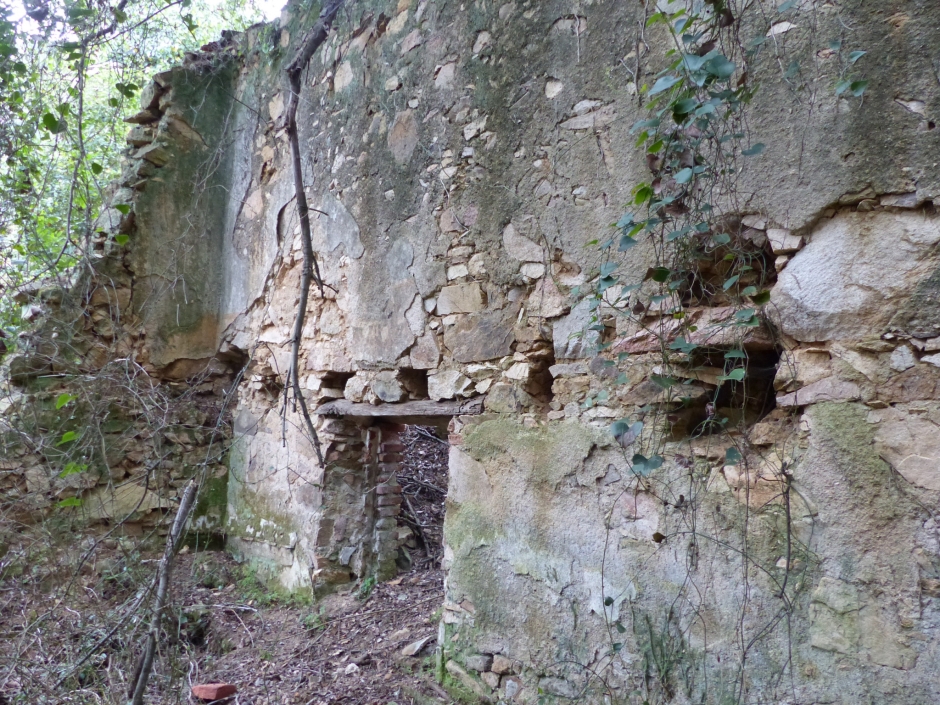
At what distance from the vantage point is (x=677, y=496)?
2189 mm

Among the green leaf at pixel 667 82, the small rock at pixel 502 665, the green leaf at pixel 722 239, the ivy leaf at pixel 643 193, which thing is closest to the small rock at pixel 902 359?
the green leaf at pixel 722 239

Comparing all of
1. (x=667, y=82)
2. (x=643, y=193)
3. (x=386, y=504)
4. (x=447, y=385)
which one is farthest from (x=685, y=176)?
(x=386, y=504)

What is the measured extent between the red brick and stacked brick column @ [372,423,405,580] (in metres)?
1.01

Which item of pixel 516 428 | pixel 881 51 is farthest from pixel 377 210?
pixel 881 51

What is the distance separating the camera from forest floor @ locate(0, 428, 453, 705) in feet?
9.12

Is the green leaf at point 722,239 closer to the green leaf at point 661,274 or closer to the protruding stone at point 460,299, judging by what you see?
the green leaf at point 661,274

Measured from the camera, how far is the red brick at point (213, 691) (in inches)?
116

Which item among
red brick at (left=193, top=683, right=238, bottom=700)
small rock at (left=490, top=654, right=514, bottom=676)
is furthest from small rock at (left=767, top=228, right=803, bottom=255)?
red brick at (left=193, top=683, right=238, bottom=700)

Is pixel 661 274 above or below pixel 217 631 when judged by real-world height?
above

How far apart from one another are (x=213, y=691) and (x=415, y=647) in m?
0.91

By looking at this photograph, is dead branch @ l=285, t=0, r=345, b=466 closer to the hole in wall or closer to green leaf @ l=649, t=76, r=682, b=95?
the hole in wall

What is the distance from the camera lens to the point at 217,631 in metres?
3.71

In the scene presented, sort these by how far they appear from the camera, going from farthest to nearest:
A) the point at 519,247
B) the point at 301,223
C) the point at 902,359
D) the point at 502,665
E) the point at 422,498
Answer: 1. the point at 422,498
2. the point at 301,223
3. the point at 519,247
4. the point at 502,665
5. the point at 902,359

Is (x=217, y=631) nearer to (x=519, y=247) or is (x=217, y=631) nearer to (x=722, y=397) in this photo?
(x=519, y=247)
